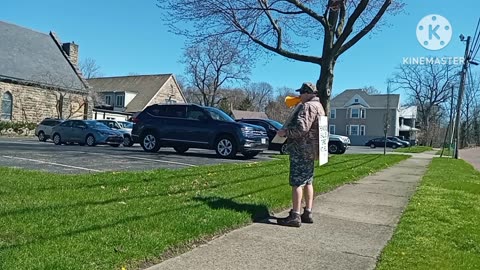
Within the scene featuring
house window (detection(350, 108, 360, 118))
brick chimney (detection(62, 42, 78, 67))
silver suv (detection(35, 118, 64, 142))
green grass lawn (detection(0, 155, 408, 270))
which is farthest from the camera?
house window (detection(350, 108, 360, 118))

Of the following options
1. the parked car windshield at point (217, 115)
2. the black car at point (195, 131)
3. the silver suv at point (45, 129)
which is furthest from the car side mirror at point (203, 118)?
the silver suv at point (45, 129)

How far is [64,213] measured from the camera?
5285mm

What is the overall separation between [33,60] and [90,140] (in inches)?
879

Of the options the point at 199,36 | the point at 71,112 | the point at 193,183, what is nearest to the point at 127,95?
the point at 71,112

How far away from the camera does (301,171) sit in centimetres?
587

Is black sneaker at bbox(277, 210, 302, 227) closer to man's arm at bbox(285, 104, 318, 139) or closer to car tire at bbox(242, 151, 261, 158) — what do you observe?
man's arm at bbox(285, 104, 318, 139)

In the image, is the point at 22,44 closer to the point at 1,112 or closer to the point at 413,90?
the point at 1,112

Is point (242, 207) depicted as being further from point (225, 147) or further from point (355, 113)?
point (355, 113)

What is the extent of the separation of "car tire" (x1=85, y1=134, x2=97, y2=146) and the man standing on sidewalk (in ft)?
64.7

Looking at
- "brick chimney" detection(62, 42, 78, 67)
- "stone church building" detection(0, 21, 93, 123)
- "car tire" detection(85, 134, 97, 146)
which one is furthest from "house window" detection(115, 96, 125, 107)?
"car tire" detection(85, 134, 97, 146)

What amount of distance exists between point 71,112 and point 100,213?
1636 inches

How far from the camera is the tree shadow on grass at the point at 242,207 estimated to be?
616 cm

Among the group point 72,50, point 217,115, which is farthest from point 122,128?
point 72,50

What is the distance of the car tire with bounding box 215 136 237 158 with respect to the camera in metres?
Answer: 15.8
